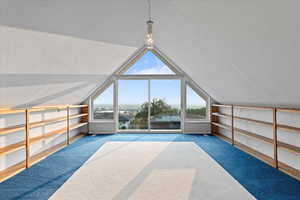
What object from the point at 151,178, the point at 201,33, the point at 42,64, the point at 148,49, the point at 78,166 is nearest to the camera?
the point at 42,64

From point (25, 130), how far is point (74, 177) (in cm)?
133

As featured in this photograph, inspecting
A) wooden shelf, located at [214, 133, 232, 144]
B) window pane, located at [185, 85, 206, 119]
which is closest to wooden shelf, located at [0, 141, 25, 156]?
wooden shelf, located at [214, 133, 232, 144]

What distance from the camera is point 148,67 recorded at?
6.73 meters

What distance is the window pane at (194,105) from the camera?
6695 millimetres

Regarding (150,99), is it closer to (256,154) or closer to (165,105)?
(165,105)

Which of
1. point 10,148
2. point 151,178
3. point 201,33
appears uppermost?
point 201,33

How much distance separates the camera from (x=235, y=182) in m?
2.62

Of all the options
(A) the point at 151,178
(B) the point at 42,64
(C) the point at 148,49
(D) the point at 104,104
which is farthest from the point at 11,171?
(D) the point at 104,104

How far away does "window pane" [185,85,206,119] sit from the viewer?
670 centimetres

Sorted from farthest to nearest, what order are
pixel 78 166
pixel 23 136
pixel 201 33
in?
pixel 23 136 → pixel 78 166 → pixel 201 33

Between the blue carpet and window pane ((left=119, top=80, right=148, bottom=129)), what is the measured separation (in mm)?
2697

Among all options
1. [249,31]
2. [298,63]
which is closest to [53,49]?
[249,31]

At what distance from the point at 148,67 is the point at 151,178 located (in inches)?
178

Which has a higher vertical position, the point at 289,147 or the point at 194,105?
the point at 194,105
